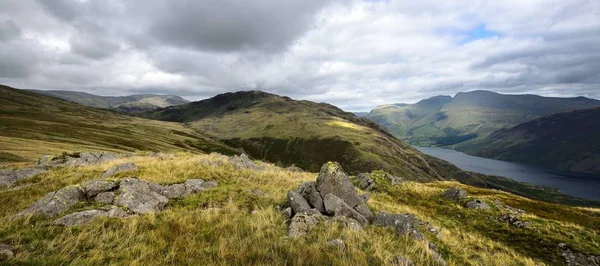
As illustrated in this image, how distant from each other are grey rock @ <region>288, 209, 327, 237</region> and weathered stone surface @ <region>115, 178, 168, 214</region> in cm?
634

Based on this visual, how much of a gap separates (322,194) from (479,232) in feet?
49.6

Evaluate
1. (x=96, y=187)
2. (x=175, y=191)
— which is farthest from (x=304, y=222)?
(x=96, y=187)

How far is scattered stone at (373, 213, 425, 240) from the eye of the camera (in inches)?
457

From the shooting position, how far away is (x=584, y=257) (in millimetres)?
17781

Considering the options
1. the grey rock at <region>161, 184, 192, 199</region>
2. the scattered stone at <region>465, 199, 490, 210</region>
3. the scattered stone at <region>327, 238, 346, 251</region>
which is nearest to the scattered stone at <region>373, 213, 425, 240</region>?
the scattered stone at <region>327, 238, 346, 251</region>

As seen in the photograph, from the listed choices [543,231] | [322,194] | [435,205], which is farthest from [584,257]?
[322,194]

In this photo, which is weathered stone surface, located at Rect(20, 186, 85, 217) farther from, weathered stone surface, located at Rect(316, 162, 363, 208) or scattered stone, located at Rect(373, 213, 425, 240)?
scattered stone, located at Rect(373, 213, 425, 240)

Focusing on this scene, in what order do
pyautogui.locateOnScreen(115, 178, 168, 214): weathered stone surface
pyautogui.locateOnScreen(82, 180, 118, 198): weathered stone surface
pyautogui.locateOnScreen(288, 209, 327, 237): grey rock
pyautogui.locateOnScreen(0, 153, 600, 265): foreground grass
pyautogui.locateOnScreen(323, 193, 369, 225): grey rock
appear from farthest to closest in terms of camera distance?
pyautogui.locateOnScreen(82, 180, 118, 198): weathered stone surface < pyautogui.locateOnScreen(323, 193, 369, 225): grey rock < pyautogui.locateOnScreen(115, 178, 168, 214): weathered stone surface < pyautogui.locateOnScreen(288, 209, 327, 237): grey rock < pyautogui.locateOnScreen(0, 153, 600, 265): foreground grass

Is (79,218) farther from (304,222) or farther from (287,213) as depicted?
(304,222)

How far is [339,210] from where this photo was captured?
13.4 m

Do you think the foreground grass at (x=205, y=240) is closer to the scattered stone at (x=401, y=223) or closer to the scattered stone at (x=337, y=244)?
the scattered stone at (x=337, y=244)

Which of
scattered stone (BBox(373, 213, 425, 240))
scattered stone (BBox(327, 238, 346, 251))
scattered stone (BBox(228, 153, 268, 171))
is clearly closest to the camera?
scattered stone (BBox(327, 238, 346, 251))

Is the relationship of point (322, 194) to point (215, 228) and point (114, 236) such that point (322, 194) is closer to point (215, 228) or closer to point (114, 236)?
point (215, 228)

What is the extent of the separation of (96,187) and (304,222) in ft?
34.9
